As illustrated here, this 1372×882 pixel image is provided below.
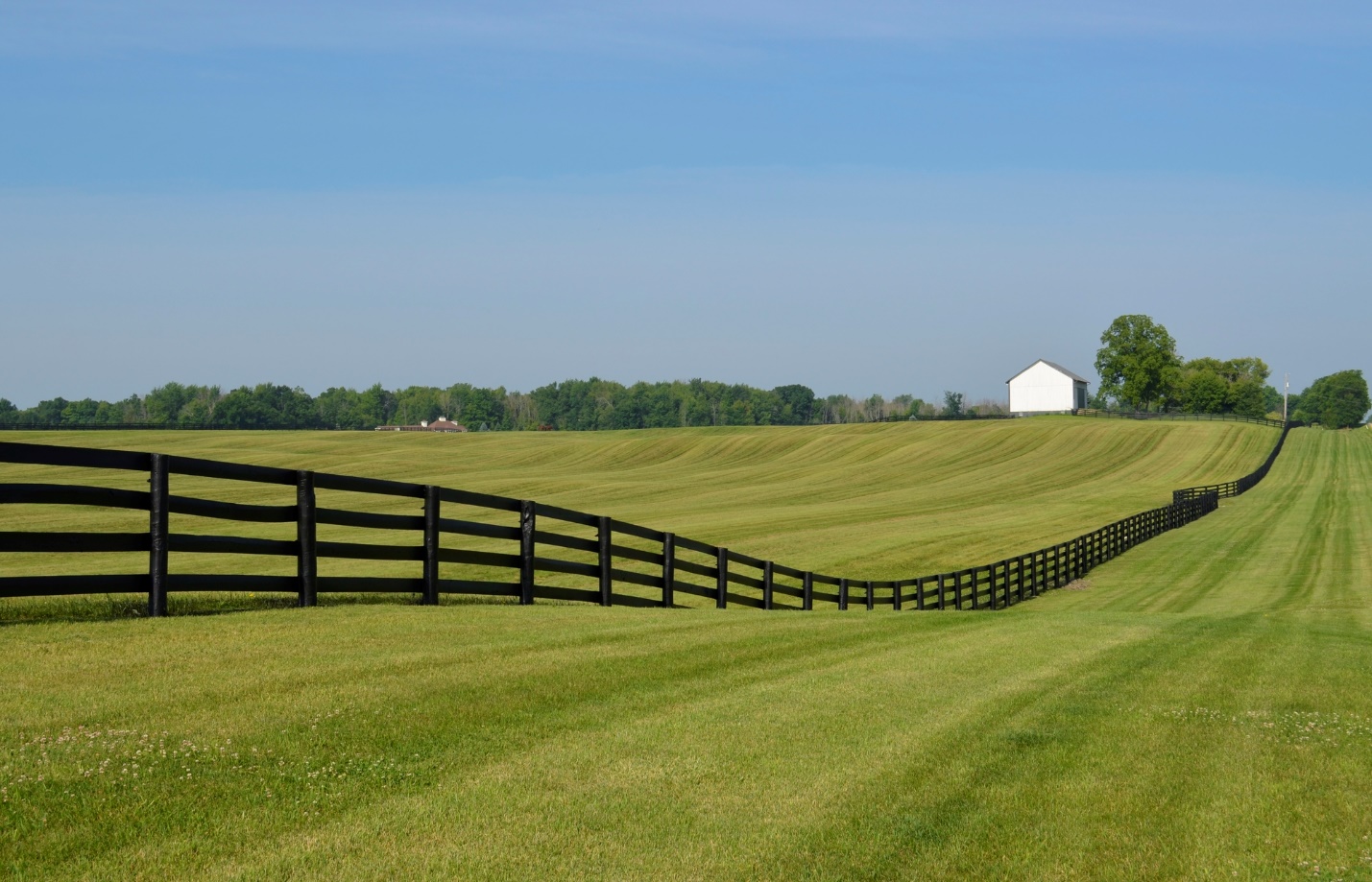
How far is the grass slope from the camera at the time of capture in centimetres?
4075

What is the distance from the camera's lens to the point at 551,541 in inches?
627

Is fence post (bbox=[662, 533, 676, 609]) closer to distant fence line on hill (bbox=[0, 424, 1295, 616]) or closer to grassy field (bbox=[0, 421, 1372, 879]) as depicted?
distant fence line on hill (bbox=[0, 424, 1295, 616])

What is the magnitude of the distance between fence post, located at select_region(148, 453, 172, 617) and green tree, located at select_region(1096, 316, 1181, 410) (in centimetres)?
16471

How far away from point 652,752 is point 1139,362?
168374 mm

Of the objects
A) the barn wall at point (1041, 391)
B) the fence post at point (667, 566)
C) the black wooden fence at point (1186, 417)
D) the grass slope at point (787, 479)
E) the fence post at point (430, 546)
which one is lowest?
the grass slope at point (787, 479)

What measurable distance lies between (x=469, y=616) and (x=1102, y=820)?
765 centimetres

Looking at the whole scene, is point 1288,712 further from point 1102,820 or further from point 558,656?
point 558,656

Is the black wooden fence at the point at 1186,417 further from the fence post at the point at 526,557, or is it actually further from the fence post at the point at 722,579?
the fence post at the point at 526,557

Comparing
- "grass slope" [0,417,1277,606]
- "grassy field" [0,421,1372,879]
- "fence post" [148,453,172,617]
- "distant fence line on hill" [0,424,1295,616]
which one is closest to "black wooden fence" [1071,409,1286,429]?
"grass slope" [0,417,1277,606]

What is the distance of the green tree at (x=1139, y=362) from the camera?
535 ft

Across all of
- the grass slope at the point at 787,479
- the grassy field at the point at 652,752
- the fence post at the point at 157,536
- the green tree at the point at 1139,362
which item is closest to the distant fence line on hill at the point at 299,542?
the fence post at the point at 157,536

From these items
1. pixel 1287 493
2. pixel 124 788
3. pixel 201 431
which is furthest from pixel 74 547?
pixel 201 431

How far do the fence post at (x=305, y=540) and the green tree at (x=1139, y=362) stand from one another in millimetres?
162941

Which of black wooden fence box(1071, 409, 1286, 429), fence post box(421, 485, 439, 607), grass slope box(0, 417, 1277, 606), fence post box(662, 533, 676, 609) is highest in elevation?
black wooden fence box(1071, 409, 1286, 429)
